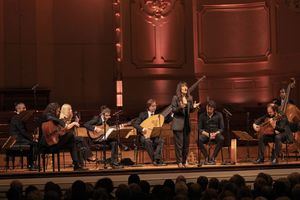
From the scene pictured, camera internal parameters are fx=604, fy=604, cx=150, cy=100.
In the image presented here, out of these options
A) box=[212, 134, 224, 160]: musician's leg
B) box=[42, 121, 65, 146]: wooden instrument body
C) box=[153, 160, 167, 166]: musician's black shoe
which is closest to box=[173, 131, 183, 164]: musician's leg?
box=[153, 160, 167, 166]: musician's black shoe

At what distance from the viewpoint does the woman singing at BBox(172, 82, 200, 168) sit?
10.0 m

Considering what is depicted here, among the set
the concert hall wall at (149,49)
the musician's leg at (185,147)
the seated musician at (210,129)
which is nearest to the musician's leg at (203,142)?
the seated musician at (210,129)

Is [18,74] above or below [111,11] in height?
below

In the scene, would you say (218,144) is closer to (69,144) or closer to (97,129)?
(97,129)

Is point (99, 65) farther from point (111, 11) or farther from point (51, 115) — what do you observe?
point (51, 115)

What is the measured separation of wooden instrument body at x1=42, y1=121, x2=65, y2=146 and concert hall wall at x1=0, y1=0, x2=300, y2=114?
3.95m

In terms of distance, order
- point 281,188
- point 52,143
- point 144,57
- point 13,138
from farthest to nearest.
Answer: point 144,57, point 13,138, point 52,143, point 281,188

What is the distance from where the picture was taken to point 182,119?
10125mm

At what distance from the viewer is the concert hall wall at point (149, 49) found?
539 inches

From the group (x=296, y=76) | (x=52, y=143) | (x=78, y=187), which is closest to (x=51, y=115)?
(x=52, y=143)

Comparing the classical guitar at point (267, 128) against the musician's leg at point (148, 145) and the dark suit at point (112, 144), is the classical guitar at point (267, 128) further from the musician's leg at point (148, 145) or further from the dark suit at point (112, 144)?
the dark suit at point (112, 144)

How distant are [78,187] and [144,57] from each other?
26.8ft

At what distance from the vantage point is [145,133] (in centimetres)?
1074

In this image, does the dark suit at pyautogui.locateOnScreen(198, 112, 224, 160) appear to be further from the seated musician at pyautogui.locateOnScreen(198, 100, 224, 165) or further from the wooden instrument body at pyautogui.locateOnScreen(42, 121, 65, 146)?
the wooden instrument body at pyautogui.locateOnScreen(42, 121, 65, 146)
